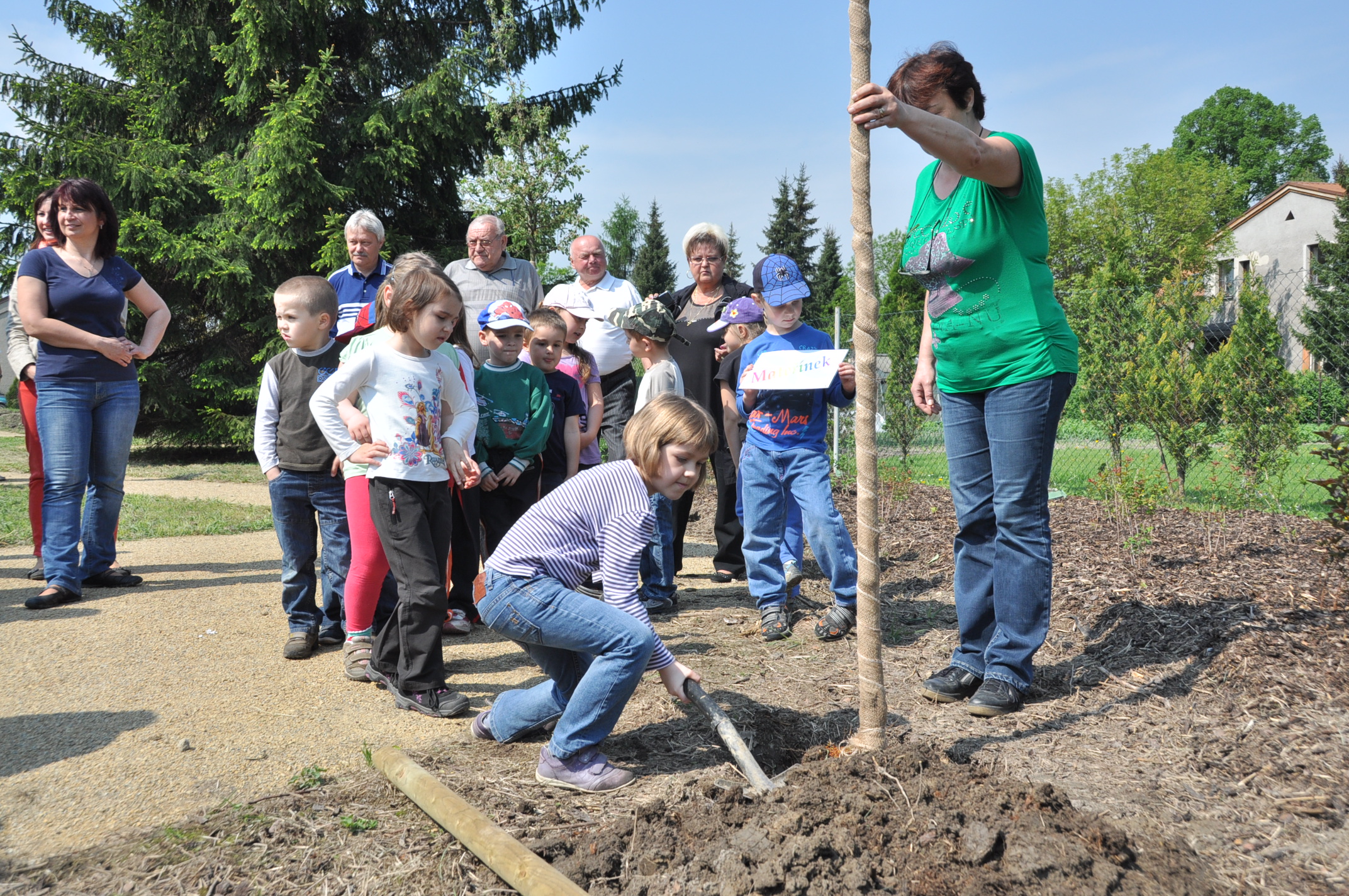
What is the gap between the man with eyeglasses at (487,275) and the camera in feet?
18.7

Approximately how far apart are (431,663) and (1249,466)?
851 centimetres

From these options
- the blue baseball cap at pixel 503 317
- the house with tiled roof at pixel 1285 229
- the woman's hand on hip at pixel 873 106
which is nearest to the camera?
the woman's hand on hip at pixel 873 106

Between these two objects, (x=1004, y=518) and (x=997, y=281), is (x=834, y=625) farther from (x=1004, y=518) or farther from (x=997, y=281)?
(x=997, y=281)

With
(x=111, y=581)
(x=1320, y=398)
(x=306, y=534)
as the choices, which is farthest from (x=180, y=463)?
(x=1320, y=398)

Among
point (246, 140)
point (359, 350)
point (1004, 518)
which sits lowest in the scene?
point (1004, 518)

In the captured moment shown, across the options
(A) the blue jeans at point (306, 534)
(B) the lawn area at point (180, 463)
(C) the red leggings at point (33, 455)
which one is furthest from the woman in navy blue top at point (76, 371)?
(B) the lawn area at point (180, 463)

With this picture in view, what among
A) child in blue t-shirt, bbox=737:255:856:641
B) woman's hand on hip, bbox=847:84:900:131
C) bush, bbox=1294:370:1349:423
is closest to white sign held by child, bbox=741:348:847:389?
child in blue t-shirt, bbox=737:255:856:641

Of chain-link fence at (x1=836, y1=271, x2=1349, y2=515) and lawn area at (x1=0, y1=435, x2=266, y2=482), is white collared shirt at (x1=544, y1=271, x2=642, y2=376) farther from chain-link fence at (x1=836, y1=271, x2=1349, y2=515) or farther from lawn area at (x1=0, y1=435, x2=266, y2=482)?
lawn area at (x1=0, y1=435, x2=266, y2=482)

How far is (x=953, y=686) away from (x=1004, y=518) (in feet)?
2.40

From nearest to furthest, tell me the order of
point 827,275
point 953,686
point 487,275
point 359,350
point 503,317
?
point 953,686 → point 359,350 → point 503,317 → point 487,275 → point 827,275

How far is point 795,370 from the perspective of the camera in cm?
472

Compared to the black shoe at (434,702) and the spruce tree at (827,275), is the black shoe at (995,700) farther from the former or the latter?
the spruce tree at (827,275)

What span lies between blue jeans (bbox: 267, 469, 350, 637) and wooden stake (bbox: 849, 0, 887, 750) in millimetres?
2647

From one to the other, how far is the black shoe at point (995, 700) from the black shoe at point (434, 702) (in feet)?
6.58
